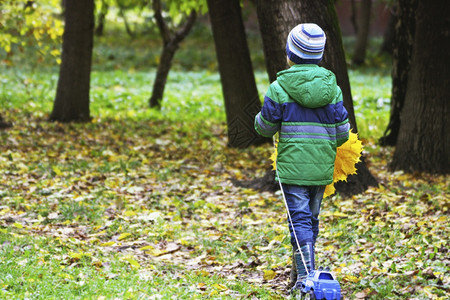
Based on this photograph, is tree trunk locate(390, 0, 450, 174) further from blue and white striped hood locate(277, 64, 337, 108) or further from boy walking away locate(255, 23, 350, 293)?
blue and white striped hood locate(277, 64, 337, 108)

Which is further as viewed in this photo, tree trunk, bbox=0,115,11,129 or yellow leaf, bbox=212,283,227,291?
tree trunk, bbox=0,115,11,129

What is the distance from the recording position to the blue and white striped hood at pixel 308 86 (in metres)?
3.93

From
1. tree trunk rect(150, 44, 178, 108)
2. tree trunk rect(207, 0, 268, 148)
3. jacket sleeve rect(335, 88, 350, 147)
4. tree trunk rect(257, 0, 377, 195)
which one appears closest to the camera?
jacket sleeve rect(335, 88, 350, 147)

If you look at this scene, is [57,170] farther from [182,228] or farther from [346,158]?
[346,158]

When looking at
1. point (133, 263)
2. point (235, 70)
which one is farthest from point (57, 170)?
point (133, 263)

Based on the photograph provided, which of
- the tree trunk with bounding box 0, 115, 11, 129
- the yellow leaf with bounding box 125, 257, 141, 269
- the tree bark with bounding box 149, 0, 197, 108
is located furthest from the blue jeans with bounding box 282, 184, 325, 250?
the tree bark with bounding box 149, 0, 197, 108

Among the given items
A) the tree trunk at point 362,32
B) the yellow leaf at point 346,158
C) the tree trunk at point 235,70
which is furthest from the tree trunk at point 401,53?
the tree trunk at point 362,32

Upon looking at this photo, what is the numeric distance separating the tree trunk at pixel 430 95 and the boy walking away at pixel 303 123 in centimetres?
450

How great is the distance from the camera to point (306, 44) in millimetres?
4000

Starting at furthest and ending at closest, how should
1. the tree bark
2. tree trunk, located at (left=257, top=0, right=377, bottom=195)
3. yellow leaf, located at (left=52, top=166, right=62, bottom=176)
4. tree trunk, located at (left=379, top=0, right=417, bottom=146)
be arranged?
the tree bark, tree trunk, located at (left=379, top=0, right=417, bottom=146), yellow leaf, located at (left=52, top=166, right=62, bottom=176), tree trunk, located at (left=257, top=0, right=377, bottom=195)

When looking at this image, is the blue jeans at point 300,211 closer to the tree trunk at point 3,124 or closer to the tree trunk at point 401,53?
the tree trunk at point 401,53

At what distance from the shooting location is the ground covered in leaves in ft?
14.5

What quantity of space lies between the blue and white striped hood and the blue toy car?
3.71 feet

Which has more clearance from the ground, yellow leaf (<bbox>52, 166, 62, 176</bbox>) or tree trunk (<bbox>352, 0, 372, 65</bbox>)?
tree trunk (<bbox>352, 0, 372, 65</bbox>)
